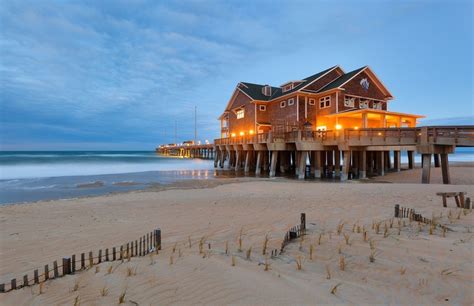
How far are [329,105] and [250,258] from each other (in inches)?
997

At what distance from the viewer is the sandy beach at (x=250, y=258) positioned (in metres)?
3.39

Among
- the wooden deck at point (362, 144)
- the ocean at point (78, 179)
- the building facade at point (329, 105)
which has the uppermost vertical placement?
the building facade at point (329, 105)

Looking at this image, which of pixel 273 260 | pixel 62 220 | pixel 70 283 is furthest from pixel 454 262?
pixel 62 220

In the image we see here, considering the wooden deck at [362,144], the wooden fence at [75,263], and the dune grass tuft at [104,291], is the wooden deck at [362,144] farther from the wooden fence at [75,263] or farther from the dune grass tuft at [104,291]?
the dune grass tuft at [104,291]

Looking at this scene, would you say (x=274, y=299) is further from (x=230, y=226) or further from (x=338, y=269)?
(x=230, y=226)

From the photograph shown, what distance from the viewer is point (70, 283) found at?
12.2 feet

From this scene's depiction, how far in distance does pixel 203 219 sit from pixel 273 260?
159 inches

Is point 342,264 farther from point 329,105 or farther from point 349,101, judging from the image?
point 349,101

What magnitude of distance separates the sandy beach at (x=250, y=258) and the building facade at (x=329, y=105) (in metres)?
18.4

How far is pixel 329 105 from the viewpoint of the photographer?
27.1m

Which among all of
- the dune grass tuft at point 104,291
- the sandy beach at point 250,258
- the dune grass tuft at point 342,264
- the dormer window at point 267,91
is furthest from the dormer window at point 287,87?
the dune grass tuft at point 104,291

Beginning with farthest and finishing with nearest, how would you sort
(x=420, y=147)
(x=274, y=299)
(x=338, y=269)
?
(x=420, y=147) → (x=338, y=269) → (x=274, y=299)

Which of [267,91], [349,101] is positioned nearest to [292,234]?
[349,101]

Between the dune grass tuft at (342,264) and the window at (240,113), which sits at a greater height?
the window at (240,113)
